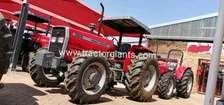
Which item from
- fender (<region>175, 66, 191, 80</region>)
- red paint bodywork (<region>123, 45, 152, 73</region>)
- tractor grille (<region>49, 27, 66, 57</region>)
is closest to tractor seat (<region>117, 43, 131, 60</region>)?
red paint bodywork (<region>123, 45, 152, 73</region>)

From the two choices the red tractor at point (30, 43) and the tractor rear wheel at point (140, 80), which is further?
the red tractor at point (30, 43)

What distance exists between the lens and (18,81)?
10188 mm

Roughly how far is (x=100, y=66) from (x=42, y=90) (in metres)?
1.66

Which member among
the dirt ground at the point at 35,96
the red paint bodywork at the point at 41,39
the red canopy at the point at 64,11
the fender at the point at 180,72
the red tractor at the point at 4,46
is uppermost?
the red canopy at the point at 64,11

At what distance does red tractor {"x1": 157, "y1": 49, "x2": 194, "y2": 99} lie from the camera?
11492 millimetres

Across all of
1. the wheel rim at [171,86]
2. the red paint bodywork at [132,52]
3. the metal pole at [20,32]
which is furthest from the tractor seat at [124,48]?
the metal pole at [20,32]

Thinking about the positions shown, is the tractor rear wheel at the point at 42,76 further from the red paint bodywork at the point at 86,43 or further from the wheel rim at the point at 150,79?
the wheel rim at the point at 150,79

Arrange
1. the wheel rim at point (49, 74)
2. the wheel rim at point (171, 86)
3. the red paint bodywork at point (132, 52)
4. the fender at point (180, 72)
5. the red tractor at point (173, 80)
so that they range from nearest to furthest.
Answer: the wheel rim at point (49, 74) → the red paint bodywork at point (132, 52) → the red tractor at point (173, 80) → the wheel rim at point (171, 86) → the fender at point (180, 72)

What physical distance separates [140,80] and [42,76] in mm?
2575

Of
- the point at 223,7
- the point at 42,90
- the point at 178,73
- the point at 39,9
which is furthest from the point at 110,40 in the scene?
the point at 39,9

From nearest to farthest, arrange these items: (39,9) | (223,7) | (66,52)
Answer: (223,7) → (66,52) → (39,9)

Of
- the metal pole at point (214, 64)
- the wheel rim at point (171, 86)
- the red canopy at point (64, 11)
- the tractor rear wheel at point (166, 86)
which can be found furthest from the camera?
the red canopy at point (64, 11)

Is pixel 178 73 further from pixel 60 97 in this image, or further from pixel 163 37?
pixel 163 37

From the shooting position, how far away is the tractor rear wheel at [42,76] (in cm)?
945
